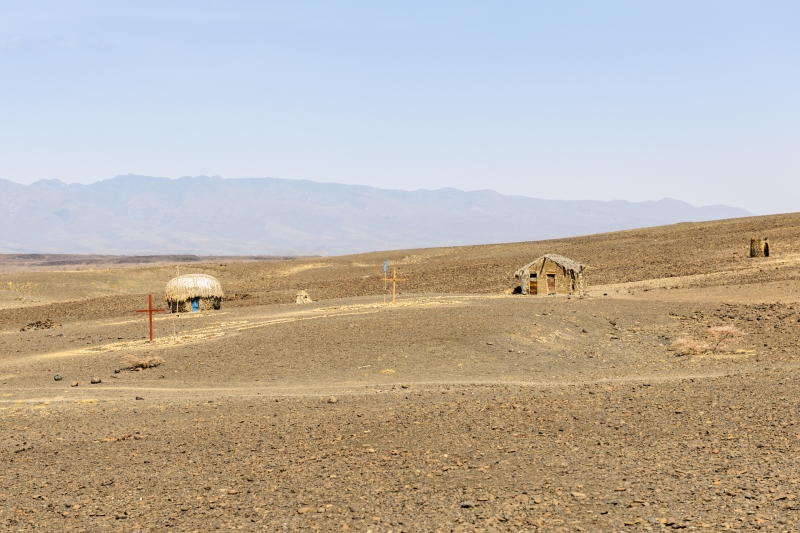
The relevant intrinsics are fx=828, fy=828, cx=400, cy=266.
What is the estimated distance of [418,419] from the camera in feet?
48.9

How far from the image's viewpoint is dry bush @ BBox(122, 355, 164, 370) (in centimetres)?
2348

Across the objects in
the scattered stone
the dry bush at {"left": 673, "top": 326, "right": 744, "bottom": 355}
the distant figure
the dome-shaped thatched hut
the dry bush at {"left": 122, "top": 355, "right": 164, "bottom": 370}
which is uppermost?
the distant figure

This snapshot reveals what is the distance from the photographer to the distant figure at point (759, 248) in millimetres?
53150

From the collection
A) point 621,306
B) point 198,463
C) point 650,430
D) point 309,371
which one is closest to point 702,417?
point 650,430

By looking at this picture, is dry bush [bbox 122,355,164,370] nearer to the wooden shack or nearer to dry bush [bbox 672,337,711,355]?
dry bush [bbox 672,337,711,355]

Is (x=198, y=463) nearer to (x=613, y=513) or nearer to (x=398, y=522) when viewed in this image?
(x=398, y=522)

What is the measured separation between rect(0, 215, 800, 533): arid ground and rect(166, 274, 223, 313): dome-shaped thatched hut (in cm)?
570

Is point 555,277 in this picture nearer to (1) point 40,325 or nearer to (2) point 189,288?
(2) point 189,288

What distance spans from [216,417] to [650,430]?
8.00 meters

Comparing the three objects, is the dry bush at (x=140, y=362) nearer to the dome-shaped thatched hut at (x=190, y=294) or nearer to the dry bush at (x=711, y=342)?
the dry bush at (x=711, y=342)

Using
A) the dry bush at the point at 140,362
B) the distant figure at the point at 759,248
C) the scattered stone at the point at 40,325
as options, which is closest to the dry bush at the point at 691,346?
the dry bush at the point at 140,362

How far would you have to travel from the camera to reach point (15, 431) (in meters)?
15.4

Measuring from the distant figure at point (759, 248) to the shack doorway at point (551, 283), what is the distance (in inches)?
855

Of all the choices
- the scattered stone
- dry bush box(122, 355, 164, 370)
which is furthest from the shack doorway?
the scattered stone
